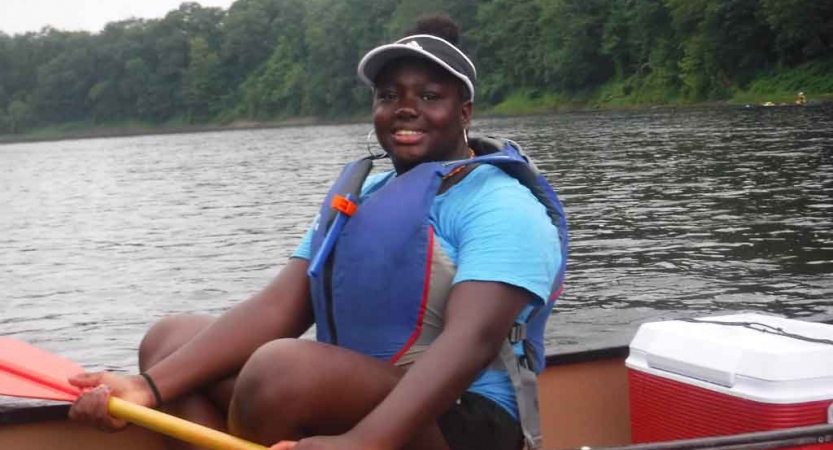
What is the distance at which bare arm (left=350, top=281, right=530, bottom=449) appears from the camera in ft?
7.70

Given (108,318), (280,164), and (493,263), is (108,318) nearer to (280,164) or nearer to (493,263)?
(493,263)

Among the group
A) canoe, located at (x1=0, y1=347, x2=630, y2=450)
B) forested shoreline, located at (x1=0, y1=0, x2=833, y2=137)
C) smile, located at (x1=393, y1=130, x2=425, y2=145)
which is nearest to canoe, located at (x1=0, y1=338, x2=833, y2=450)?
canoe, located at (x1=0, y1=347, x2=630, y2=450)

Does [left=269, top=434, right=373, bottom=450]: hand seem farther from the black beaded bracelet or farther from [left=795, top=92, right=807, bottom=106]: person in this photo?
[left=795, top=92, right=807, bottom=106]: person

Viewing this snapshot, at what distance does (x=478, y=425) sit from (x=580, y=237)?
12126 millimetres

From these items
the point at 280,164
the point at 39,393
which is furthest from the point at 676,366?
the point at 280,164

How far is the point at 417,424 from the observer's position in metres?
2.38

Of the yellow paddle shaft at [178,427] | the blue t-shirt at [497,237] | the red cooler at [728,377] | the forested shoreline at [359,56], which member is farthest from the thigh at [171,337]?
the forested shoreline at [359,56]

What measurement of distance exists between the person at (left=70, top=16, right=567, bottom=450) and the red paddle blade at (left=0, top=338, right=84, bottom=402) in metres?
0.08

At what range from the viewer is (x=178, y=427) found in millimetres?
2605

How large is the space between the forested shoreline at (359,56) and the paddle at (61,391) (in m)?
46.2

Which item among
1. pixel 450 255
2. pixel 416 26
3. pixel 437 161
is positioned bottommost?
pixel 450 255

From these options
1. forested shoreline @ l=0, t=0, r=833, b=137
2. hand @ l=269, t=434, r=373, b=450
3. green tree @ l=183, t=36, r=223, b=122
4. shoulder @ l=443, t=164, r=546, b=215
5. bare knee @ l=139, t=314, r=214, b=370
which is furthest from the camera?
green tree @ l=183, t=36, r=223, b=122

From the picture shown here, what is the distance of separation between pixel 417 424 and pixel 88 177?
129 ft

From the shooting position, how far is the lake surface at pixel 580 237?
10.6m
